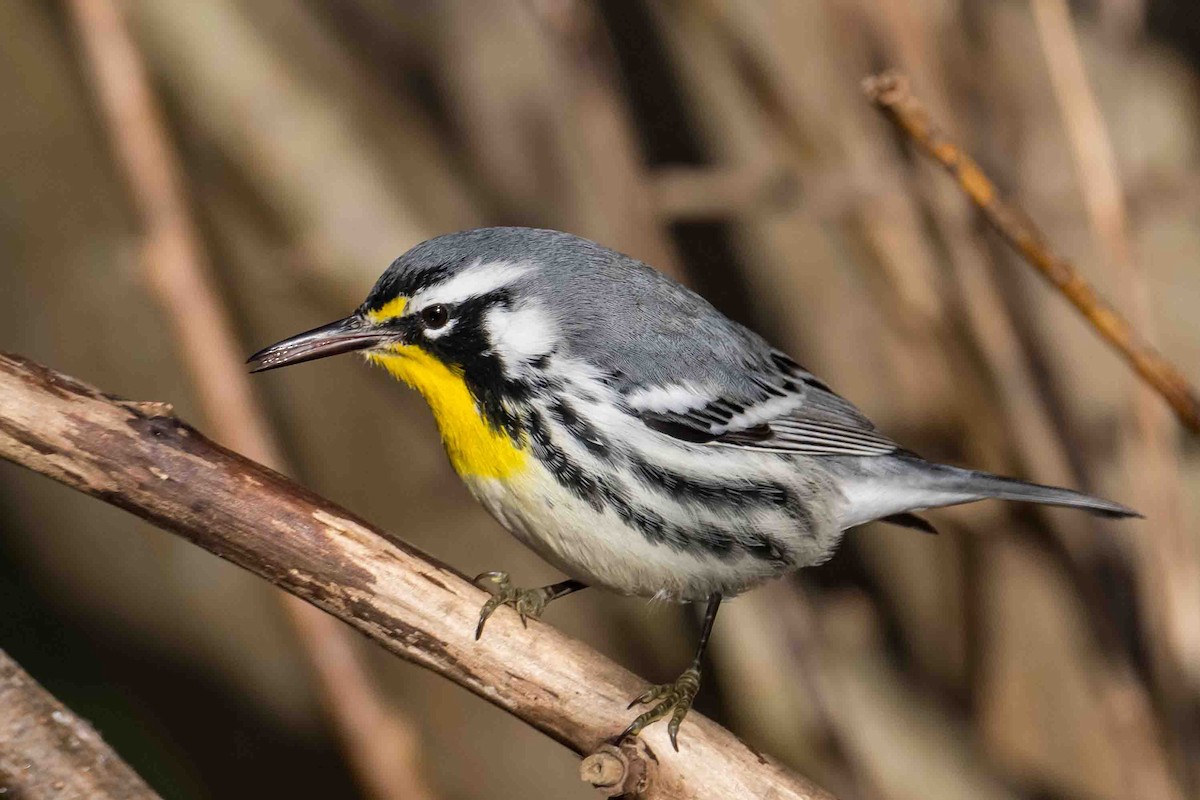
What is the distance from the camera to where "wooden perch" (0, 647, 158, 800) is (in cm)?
146

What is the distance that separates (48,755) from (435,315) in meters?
0.83

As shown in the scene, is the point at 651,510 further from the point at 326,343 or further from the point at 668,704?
the point at 326,343

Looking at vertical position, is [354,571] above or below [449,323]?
below

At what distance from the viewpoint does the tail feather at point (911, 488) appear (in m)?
2.07

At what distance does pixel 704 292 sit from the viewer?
10.3ft

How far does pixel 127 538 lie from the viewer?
136 inches

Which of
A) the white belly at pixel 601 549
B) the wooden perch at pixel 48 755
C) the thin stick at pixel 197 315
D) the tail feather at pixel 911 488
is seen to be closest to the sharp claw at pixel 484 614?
the white belly at pixel 601 549

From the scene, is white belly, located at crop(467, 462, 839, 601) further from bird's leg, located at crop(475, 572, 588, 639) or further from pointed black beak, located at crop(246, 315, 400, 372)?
pointed black beak, located at crop(246, 315, 400, 372)

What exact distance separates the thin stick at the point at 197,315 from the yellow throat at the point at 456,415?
0.89m

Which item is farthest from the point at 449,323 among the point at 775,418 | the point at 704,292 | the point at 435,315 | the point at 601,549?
the point at 704,292

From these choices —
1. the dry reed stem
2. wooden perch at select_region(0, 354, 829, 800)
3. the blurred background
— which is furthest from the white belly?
the dry reed stem

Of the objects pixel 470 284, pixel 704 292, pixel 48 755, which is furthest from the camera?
pixel 704 292

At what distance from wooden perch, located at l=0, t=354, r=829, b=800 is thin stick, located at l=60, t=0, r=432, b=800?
1.03 m

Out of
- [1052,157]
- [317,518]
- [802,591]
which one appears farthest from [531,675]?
[1052,157]
